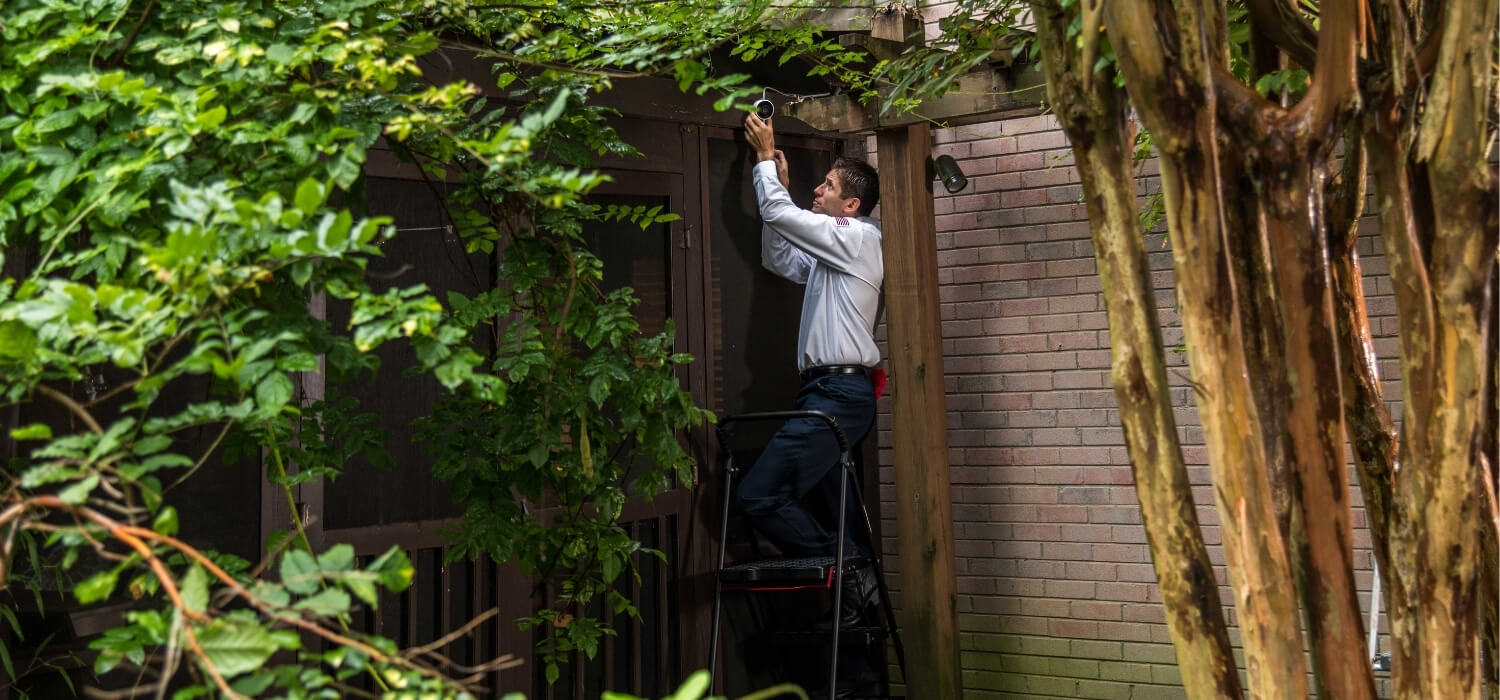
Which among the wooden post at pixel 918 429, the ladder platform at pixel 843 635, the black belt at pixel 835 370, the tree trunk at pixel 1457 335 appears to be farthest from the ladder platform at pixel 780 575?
the tree trunk at pixel 1457 335

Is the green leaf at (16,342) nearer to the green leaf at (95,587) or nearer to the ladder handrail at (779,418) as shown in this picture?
the green leaf at (95,587)

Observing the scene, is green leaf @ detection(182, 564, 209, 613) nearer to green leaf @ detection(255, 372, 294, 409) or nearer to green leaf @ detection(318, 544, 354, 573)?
green leaf @ detection(318, 544, 354, 573)

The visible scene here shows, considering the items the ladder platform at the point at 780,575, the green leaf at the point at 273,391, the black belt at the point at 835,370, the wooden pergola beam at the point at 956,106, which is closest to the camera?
the green leaf at the point at 273,391

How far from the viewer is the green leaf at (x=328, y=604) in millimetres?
1592

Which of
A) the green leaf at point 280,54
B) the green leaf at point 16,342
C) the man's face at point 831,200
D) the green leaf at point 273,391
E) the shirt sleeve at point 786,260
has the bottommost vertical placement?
the green leaf at point 273,391

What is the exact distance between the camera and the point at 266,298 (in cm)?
211

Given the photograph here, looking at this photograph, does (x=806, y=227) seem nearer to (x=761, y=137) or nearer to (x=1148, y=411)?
(x=761, y=137)

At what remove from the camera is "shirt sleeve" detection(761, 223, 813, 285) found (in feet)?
16.6

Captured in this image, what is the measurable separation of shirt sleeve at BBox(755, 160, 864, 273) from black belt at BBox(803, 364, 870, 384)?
0.35m

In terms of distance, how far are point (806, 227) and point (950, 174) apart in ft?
1.92

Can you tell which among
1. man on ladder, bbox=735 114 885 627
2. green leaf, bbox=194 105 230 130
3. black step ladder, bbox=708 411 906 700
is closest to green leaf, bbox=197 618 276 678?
green leaf, bbox=194 105 230 130

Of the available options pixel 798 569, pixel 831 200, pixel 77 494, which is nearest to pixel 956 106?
pixel 831 200

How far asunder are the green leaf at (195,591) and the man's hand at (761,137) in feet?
11.5

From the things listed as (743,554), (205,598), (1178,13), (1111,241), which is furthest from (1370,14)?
(743,554)
